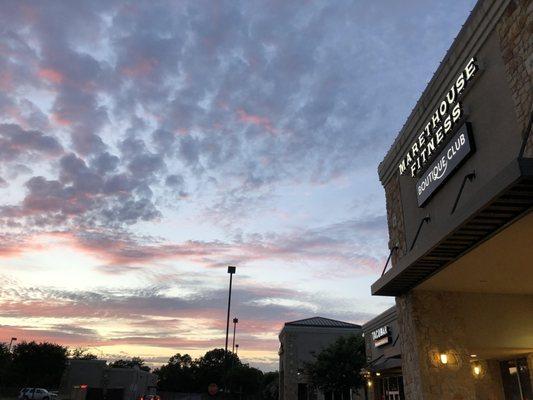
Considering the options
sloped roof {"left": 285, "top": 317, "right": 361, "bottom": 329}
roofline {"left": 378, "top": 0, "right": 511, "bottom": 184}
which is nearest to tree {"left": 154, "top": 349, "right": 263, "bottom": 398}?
sloped roof {"left": 285, "top": 317, "right": 361, "bottom": 329}

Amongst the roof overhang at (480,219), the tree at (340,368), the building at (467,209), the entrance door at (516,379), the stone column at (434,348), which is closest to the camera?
the roof overhang at (480,219)

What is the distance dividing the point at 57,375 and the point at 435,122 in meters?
71.4

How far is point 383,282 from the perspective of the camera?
44.9 ft

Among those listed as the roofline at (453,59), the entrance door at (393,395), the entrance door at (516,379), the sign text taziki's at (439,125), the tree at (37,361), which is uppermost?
the roofline at (453,59)

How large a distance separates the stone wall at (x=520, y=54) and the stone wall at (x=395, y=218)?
664 centimetres

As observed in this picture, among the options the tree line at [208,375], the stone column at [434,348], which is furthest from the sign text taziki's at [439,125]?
the tree line at [208,375]

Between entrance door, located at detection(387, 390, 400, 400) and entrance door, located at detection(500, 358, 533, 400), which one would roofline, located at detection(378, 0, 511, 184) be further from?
entrance door, located at detection(387, 390, 400, 400)

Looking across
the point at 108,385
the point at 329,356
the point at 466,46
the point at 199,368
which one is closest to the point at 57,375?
the point at 108,385

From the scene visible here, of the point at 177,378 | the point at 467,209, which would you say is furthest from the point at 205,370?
Result: the point at 467,209

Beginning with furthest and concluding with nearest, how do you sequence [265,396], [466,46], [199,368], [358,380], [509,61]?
[199,368] < [265,396] < [358,380] < [466,46] < [509,61]

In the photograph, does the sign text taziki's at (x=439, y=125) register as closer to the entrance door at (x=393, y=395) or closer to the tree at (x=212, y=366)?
the entrance door at (x=393, y=395)

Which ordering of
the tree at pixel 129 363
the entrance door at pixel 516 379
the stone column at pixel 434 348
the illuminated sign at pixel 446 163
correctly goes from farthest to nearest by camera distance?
the tree at pixel 129 363 → the entrance door at pixel 516 379 → the stone column at pixel 434 348 → the illuminated sign at pixel 446 163

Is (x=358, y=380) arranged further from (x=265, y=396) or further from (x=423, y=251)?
(x=265, y=396)

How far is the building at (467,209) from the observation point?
871cm
